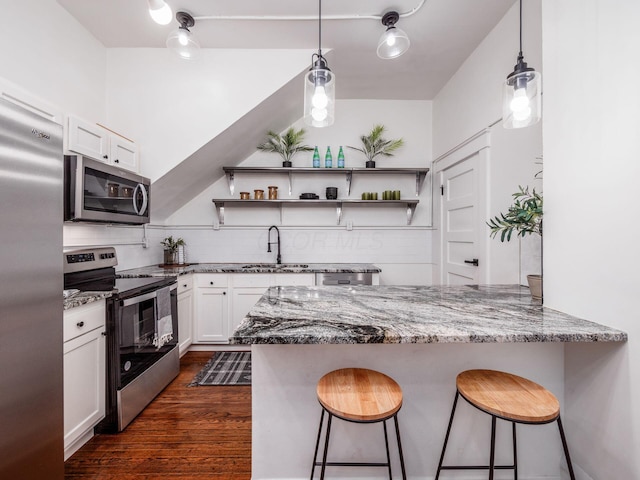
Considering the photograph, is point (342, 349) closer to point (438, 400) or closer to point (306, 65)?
point (438, 400)

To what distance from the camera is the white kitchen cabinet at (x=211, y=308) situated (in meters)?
3.10

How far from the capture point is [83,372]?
167 cm

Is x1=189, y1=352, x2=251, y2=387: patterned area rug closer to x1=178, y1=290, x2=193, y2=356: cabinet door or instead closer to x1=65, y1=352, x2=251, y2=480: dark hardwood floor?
x1=65, y1=352, x2=251, y2=480: dark hardwood floor

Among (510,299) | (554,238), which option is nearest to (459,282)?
(510,299)

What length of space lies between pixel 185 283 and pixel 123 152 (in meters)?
1.28

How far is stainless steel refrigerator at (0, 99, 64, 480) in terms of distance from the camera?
1.09 meters

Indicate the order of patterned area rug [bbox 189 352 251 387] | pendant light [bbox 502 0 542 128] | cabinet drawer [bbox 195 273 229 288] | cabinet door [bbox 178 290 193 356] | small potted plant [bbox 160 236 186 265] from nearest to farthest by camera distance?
pendant light [bbox 502 0 542 128] → patterned area rug [bbox 189 352 251 387] → cabinet door [bbox 178 290 193 356] → cabinet drawer [bbox 195 273 229 288] → small potted plant [bbox 160 236 186 265]

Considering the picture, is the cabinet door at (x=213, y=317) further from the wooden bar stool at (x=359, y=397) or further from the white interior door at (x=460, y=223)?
the white interior door at (x=460, y=223)

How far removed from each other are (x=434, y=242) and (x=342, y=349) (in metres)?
2.70

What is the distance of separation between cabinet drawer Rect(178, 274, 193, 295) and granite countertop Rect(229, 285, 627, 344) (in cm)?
152

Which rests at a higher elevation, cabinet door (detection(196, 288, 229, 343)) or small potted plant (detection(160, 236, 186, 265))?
small potted plant (detection(160, 236, 186, 265))

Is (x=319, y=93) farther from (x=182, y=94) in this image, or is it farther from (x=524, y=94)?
(x=182, y=94)

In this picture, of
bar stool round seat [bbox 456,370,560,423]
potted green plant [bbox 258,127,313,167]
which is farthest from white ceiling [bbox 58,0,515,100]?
bar stool round seat [bbox 456,370,560,423]

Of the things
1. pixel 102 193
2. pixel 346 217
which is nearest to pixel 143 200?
pixel 102 193
